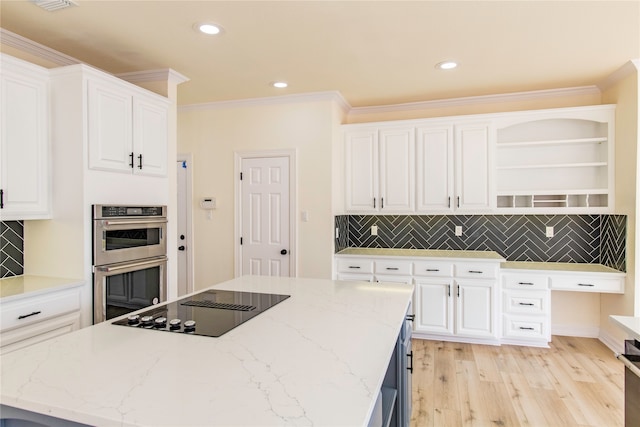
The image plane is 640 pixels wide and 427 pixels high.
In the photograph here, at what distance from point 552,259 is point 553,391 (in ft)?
5.59

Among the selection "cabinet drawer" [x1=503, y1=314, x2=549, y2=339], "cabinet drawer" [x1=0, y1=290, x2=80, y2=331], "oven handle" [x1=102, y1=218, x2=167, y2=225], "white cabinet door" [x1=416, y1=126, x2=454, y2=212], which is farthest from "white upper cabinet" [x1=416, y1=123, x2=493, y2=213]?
"cabinet drawer" [x1=0, y1=290, x2=80, y2=331]

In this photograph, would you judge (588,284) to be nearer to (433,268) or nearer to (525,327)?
(525,327)

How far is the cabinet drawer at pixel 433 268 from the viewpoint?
12.6ft

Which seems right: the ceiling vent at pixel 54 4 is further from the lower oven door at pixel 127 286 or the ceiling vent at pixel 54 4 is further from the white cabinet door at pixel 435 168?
the white cabinet door at pixel 435 168

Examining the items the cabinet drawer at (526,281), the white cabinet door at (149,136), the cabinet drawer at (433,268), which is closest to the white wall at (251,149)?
the cabinet drawer at (433,268)

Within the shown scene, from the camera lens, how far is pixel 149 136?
3105 millimetres

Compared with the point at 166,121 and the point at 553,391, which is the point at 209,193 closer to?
the point at 166,121

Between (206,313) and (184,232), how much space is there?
10.3 feet

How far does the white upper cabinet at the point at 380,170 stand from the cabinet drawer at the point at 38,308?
2862 millimetres

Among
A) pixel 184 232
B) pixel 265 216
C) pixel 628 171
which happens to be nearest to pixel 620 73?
pixel 628 171

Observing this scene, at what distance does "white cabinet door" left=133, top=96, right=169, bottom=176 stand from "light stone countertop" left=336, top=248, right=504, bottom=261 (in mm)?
2090

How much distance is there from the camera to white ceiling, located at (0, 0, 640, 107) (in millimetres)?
2359

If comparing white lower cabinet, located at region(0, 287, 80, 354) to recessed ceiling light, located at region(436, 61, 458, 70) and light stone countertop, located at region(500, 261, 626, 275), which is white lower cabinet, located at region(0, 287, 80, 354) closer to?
recessed ceiling light, located at region(436, 61, 458, 70)

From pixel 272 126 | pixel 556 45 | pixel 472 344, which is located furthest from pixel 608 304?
pixel 272 126
